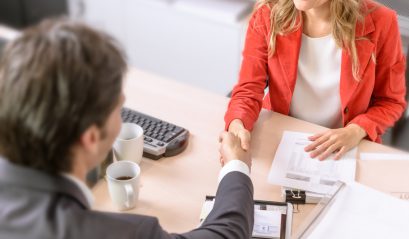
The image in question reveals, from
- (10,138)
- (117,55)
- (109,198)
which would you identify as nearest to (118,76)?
(117,55)

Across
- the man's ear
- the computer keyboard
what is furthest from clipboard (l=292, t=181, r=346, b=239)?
the man's ear

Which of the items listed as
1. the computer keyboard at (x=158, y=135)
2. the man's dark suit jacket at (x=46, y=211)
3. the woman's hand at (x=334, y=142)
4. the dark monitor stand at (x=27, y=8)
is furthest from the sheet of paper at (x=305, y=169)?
the dark monitor stand at (x=27, y=8)

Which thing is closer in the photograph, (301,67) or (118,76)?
(118,76)

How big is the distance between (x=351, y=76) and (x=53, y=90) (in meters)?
0.99

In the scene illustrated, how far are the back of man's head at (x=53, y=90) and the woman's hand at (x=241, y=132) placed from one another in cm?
54

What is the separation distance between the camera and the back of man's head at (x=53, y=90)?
0.66 m

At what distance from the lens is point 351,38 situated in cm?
140

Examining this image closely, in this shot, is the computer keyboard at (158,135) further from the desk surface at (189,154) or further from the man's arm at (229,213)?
the man's arm at (229,213)

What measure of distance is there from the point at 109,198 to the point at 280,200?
36 centimetres

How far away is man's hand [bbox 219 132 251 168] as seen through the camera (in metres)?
1.12

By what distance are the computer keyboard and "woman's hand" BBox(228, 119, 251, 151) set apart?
0.38 ft

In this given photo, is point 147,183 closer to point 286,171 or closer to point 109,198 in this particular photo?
point 109,198

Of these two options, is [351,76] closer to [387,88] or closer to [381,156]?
[387,88]

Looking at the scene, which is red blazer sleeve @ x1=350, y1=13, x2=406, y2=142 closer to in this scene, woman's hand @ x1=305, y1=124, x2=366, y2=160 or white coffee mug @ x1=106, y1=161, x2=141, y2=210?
woman's hand @ x1=305, y1=124, x2=366, y2=160
